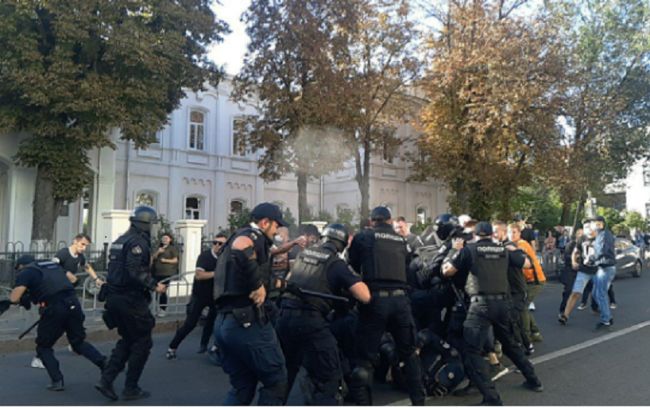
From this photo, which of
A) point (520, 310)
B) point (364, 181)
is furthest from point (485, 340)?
point (364, 181)

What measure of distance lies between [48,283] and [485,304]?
4710 mm

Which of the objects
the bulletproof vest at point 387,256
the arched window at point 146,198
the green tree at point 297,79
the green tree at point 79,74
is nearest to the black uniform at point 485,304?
the bulletproof vest at point 387,256

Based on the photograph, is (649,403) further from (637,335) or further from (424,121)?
(424,121)

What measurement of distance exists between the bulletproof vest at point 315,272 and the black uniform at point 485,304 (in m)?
1.59

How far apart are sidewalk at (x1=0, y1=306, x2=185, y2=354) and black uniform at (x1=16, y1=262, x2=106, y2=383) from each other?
274 cm

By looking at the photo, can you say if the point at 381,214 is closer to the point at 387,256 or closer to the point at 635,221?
the point at 387,256

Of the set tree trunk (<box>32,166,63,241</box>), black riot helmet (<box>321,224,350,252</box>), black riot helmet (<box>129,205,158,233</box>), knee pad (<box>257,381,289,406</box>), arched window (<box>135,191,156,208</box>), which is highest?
arched window (<box>135,191,156,208</box>)

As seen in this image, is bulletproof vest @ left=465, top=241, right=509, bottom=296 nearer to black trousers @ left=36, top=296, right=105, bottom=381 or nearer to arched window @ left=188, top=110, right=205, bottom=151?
black trousers @ left=36, top=296, right=105, bottom=381

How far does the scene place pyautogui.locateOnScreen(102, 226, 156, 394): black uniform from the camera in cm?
539

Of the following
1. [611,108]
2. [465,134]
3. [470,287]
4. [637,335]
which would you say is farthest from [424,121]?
[470,287]

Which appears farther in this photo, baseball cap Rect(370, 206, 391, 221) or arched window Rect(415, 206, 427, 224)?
arched window Rect(415, 206, 427, 224)

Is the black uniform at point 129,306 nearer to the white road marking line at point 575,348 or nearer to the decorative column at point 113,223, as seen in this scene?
the white road marking line at point 575,348

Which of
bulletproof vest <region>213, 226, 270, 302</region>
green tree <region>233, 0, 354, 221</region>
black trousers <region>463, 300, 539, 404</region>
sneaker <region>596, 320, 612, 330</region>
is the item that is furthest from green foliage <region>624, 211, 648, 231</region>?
bulletproof vest <region>213, 226, 270, 302</region>

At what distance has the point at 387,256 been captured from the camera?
514cm
